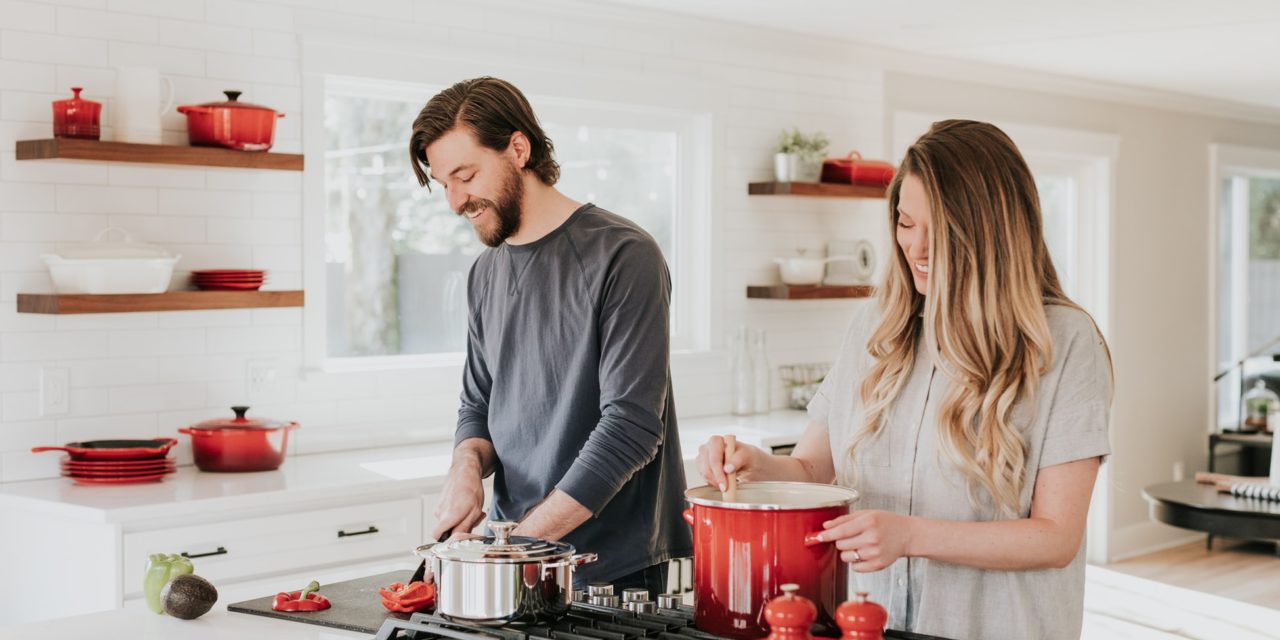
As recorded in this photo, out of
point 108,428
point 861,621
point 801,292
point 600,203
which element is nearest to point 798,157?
point 801,292

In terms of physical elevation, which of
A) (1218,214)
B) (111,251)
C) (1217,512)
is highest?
(1218,214)

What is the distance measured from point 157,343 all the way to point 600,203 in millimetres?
1886

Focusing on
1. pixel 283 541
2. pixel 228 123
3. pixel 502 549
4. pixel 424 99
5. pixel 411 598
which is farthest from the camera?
pixel 424 99

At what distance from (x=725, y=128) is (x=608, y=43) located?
0.68m

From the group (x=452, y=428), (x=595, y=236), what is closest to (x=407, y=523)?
(x=452, y=428)

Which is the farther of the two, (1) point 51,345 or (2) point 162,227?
(2) point 162,227

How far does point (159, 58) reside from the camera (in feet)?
12.7

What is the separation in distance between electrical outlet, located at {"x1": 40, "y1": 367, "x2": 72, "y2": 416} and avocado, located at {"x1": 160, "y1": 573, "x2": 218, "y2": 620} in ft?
6.01

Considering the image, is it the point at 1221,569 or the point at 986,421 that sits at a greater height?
the point at 986,421

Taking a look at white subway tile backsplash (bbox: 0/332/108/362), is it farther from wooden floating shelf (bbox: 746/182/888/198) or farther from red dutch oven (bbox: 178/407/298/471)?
wooden floating shelf (bbox: 746/182/888/198)

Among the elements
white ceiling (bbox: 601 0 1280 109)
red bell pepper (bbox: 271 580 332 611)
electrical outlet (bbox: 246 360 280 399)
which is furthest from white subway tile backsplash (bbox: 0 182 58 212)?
white ceiling (bbox: 601 0 1280 109)

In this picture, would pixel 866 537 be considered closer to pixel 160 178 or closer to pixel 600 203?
pixel 160 178

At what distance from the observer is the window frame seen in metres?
4.24

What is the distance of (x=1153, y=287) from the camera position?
7.93 m
